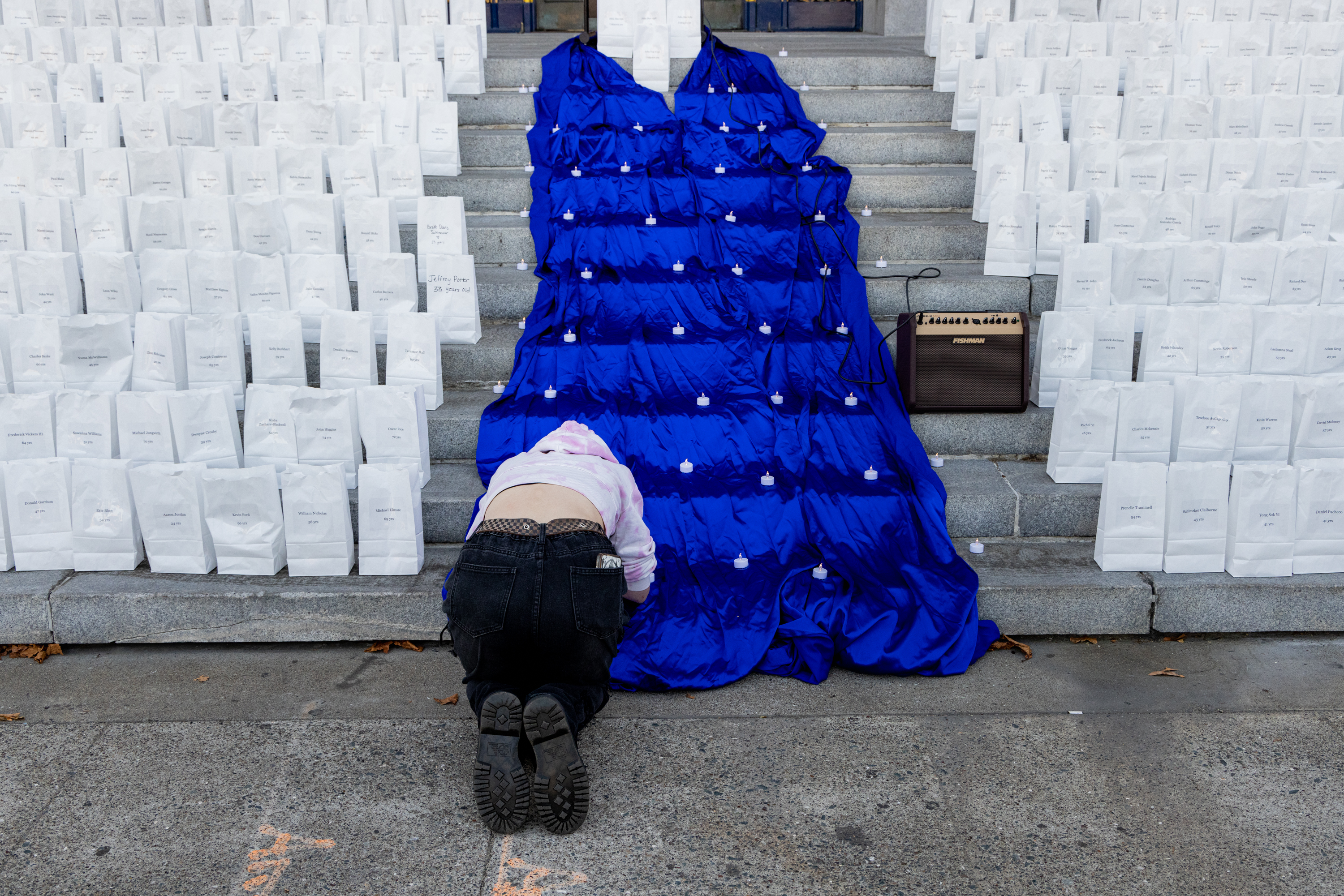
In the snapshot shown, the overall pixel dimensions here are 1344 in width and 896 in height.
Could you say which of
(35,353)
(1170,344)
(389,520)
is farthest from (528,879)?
(1170,344)

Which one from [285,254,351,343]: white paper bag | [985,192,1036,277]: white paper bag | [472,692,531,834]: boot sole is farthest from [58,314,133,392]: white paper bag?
[985,192,1036,277]: white paper bag

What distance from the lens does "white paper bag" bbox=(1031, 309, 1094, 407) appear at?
3668mm

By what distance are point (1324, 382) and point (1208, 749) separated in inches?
60.6

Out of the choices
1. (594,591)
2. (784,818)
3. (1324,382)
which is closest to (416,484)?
(594,591)

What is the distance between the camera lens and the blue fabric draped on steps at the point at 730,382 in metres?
2.99

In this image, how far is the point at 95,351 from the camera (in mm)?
3607

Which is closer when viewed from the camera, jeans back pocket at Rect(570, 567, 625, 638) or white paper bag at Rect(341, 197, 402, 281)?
jeans back pocket at Rect(570, 567, 625, 638)

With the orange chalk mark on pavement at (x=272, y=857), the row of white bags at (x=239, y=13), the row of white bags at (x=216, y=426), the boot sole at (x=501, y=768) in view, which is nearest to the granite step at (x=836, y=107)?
the row of white bags at (x=239, y=13)

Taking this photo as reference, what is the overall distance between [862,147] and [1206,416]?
2.51 m

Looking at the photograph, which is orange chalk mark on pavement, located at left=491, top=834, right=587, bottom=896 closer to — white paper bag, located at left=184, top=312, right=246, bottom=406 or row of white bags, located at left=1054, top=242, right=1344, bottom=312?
white paper bag, located at left=184, top=312, right=246, bottom=406

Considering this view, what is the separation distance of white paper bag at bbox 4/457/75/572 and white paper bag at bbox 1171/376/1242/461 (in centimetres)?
360

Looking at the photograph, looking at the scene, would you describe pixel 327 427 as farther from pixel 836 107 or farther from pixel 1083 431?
pixel 836 107

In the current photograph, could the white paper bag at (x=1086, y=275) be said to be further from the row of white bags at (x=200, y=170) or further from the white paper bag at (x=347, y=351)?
the row of white bags at (x=200, y=170)

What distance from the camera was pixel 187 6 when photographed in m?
6.12
